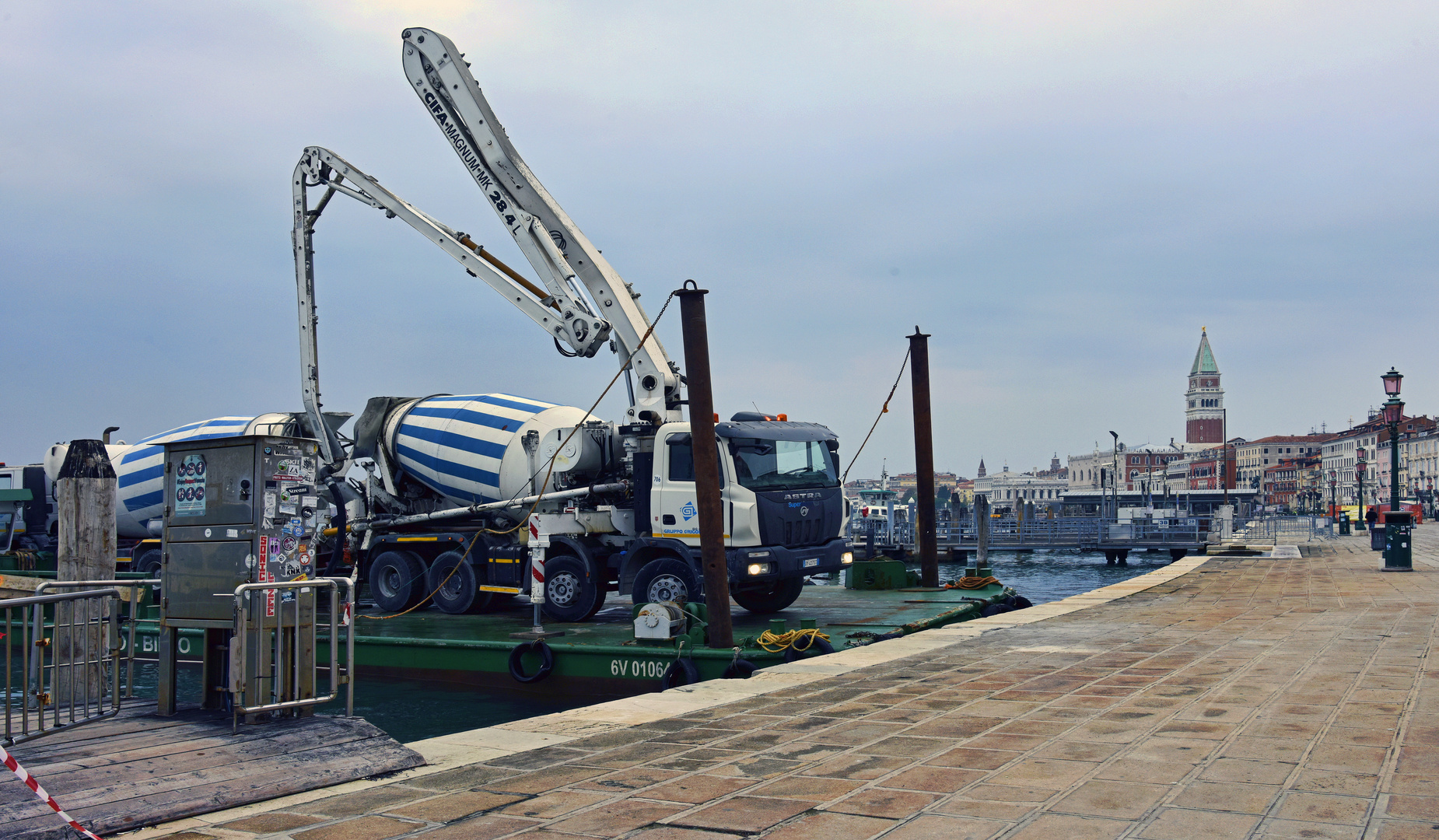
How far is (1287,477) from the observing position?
191 meters

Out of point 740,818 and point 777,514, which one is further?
point 777,514

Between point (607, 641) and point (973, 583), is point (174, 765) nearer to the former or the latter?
point (607, 641)

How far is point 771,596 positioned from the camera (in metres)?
16.1

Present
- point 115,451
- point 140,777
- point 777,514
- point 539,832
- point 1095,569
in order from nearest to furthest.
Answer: point 539,832 → point 140,777 → point 777,514 → point 115,451 → point 1095,569

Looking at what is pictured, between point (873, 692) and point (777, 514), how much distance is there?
6.08 meters

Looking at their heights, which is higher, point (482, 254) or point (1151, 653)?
point (482, 254)

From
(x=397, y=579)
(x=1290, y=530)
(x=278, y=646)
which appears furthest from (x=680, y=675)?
(x=1290, y=530)

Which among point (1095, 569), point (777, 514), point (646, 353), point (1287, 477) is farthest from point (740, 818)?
point (1287, 477)

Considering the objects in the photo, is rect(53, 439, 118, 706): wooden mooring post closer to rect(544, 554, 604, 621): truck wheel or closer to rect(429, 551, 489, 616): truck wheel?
rect(544, 554, 604, 621): truck wheel

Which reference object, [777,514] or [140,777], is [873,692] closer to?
[140,777]

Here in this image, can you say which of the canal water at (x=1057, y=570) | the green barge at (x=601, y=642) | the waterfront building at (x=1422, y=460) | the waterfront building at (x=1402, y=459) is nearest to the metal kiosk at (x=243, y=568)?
the green barge at (x=601, y=642)

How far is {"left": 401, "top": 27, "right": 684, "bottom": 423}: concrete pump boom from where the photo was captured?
17.9 meters

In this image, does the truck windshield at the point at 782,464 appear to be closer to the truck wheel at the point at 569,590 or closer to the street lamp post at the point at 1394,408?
the truck wheel at the point at 569,590

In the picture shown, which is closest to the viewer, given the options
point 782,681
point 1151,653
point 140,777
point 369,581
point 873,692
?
point 140,777
